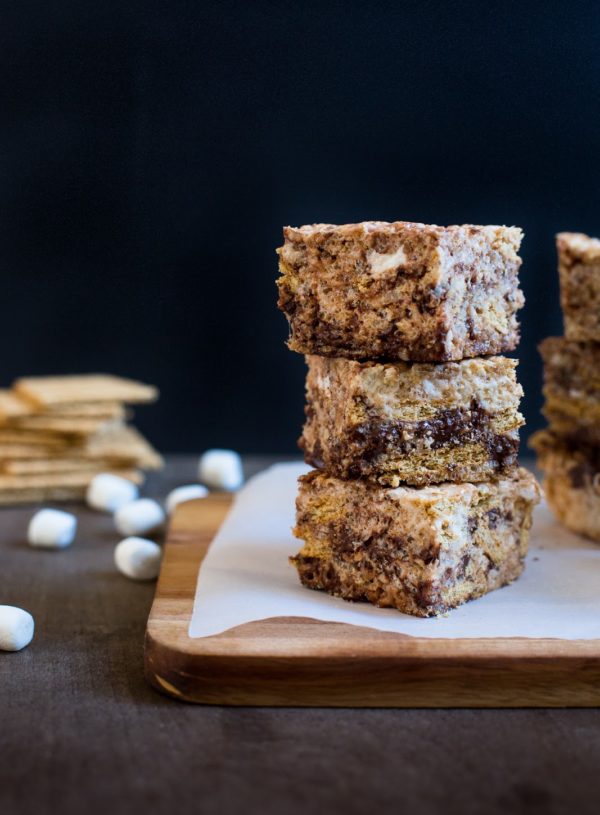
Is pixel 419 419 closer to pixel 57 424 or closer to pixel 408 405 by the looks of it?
pixel 408 405

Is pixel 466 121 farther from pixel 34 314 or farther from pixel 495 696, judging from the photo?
pixel 495 696

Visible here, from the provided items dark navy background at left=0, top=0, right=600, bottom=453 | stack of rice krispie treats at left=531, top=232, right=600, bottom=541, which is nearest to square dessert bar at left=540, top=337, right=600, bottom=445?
stack of rice krispie treats at left=531, top=232, right=600, bottom=541

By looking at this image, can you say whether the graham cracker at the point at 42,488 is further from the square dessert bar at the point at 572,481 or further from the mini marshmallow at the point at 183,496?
the square dessert bar at the point at 572,481

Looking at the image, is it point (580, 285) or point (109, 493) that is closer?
point (580, 285)

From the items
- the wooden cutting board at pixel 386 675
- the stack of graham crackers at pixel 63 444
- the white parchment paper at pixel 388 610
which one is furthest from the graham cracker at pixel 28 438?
the wooden cutting board at pixel 386 675

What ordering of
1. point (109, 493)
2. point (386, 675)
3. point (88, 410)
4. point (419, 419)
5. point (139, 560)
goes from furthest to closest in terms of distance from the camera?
point (88, 410)
point (109, 493)
point (139, 560)
point (419, 419)
point (386, 675)

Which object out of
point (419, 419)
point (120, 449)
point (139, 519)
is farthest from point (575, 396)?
point (120, 449)

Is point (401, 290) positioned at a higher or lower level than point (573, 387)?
higher

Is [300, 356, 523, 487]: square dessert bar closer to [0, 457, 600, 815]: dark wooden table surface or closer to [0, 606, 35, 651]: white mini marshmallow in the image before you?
[0, 457, 600, 815]: dark wooden table surface
